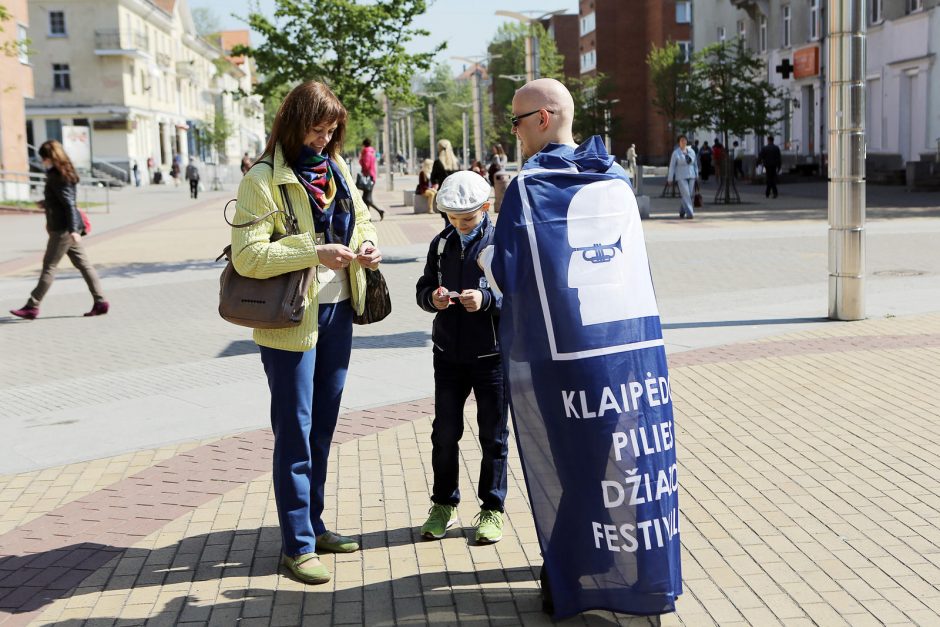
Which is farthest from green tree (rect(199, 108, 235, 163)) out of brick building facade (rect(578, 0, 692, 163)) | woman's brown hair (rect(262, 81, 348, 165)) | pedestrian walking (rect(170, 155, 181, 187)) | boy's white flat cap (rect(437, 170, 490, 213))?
woman's brown hair (rect(262, 81, 348, 165))

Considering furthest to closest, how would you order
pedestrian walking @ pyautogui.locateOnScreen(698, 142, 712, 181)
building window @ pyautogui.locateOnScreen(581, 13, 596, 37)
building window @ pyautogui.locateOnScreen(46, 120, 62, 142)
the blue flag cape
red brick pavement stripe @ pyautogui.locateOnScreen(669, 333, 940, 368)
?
1. building window @ pyautogui.locateOnScreen(581, 13, 596, 37)
2. building window @ pyautogui.locateOnScreen(46, 120, 62, 142)
3. pedestrian walking @ pyautogui.locateOnScreen(698, 142, 712, 181)
4. red brick pavement stripe @ pyautogui.locateOnScreen(669, 333, 940, 368)
5. the blue flag cape

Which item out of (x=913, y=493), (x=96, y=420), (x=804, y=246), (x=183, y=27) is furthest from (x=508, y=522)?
(x=183, y=27)

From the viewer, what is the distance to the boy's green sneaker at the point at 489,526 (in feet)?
15.0

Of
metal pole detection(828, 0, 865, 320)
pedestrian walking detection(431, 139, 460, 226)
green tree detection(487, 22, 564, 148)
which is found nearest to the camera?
metal pole detection(828, 0, 865, 320)

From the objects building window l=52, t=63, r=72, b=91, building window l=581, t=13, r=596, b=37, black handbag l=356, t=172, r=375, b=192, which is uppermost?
building window l=581, t=13, r=596, b=37

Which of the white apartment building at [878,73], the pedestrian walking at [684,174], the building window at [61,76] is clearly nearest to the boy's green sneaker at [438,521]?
the pedestrian walking at [684,174]

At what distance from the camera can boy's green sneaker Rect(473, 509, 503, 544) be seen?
4.57 meters

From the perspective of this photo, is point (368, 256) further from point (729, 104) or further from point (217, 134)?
point (217, 134)

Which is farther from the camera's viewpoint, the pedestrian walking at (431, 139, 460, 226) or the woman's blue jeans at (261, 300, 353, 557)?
the pedestrian walking at (431, 139, 460, 226)

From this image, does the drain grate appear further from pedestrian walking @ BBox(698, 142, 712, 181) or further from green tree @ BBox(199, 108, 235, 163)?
green tree @ BBox(199, 108, 235, 163)

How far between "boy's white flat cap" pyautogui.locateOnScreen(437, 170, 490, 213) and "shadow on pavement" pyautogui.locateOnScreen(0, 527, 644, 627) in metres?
1.42

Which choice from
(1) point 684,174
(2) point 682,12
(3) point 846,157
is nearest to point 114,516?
(3) point 846,157

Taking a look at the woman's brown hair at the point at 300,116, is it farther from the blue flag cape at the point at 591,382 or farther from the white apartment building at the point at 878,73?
the white apartment building at the point at 878,73

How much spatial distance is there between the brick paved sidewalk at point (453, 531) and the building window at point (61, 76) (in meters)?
63.8
